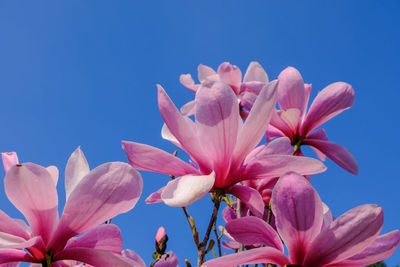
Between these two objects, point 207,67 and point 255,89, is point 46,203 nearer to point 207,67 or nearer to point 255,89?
point 255,89

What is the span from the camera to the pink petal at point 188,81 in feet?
8.29

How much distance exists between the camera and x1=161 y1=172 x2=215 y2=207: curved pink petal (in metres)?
0.86

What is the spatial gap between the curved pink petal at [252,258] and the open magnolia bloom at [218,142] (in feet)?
0.62

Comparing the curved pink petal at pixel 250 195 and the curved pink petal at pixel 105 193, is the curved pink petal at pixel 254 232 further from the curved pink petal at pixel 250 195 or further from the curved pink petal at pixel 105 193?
the curved pink petal at pixel 105 193

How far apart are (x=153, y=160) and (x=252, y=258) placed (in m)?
0.34

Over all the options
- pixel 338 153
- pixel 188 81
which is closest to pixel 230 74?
pixel 188 81

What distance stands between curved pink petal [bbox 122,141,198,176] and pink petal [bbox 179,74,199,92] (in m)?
1.49

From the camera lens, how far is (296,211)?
916 millimetres

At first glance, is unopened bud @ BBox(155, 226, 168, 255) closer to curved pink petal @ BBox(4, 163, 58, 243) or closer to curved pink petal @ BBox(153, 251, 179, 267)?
curved pink petal @ BBox(153, 251, 179, 267)

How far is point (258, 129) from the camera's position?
40.8 inches

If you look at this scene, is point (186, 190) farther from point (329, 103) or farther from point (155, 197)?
point (329, 103)

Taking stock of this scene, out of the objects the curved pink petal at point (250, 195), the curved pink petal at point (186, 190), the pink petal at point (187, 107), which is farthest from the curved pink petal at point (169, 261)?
the pink petal at point (187, 107)

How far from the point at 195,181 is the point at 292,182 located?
219mm

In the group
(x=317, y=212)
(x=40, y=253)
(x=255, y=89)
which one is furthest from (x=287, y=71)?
(x=40, y=253)
